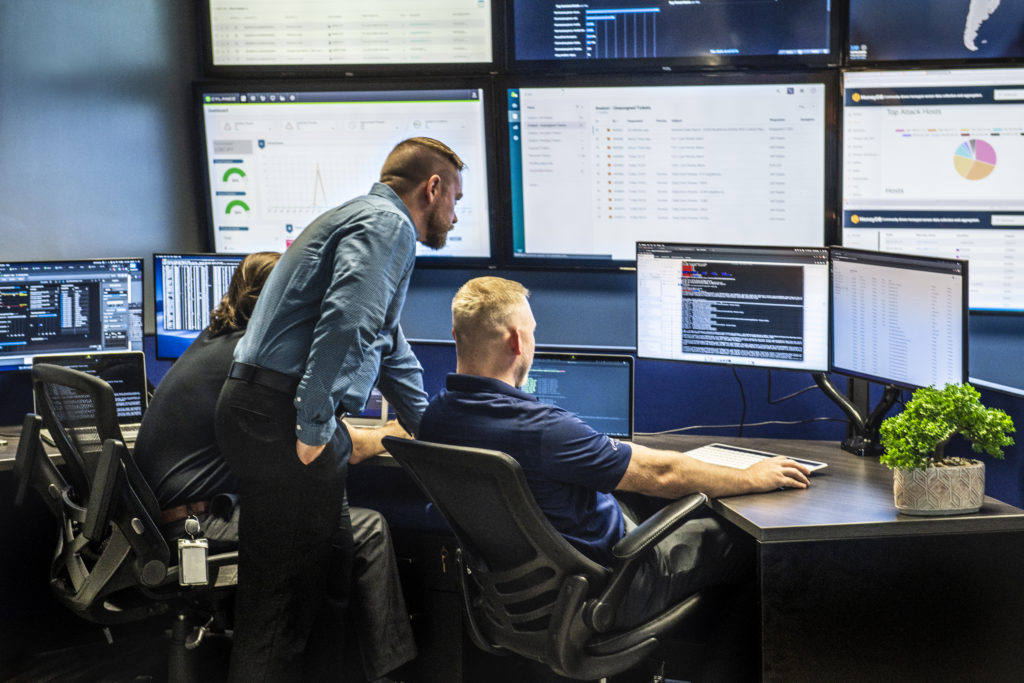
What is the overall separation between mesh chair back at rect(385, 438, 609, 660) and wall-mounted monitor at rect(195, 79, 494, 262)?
4.95ft

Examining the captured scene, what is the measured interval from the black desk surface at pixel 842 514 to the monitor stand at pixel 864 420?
18 cm

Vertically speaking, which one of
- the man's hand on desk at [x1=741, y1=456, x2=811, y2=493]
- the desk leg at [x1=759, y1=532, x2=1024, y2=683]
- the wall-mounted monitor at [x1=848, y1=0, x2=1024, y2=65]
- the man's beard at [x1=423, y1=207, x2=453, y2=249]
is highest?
the wall-mounted monitor at [x1=848, y1=0, x2=1024, y2=65]

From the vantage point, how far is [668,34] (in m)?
3.24

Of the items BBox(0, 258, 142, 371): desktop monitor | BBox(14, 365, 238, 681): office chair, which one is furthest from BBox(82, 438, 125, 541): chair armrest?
BBox(0, 258, 142, 371): desktop monitor

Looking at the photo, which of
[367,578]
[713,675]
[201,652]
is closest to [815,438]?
[713,675]

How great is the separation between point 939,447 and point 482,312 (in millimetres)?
959

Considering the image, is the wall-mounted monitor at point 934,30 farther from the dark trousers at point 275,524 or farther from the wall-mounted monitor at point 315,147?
the dark trousers at point 275,524

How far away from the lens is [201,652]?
318 centimetres

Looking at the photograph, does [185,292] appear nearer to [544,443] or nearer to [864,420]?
[544,443]

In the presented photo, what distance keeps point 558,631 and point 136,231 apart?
2.14 meters

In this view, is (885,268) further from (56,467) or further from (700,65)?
(56,467)

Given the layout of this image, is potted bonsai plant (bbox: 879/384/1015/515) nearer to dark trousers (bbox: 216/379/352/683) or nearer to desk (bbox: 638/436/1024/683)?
desk (bbox: 638/436/1024/683)

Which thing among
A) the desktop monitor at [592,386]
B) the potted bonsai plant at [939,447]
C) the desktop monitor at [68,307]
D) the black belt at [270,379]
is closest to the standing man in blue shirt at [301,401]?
the black belt at [270,379]

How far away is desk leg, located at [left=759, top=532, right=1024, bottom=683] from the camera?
2.16 meters
